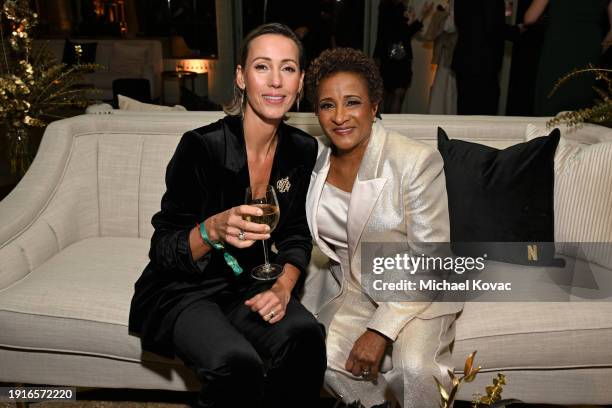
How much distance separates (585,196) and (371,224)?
846 mm

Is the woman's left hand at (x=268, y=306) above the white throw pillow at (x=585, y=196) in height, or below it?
below

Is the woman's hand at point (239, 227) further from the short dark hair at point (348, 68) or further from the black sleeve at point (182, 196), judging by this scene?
the short dark hair at point (348, 68)

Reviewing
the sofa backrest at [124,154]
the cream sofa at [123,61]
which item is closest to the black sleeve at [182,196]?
the sofa backrest at [124,154]

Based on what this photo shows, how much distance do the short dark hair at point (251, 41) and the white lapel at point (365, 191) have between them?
0.35 m

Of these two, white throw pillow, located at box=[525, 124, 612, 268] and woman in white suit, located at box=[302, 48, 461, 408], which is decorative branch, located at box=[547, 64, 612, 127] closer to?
white throw pillow, located at box=[525, 124, 612, 268]

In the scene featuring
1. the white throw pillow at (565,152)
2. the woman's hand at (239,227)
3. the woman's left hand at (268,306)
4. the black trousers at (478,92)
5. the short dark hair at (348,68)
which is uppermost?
the short dark hair at (348,68)

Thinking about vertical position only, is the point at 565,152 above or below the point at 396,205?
above

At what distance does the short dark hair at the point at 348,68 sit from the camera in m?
1.58

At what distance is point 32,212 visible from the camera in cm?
194

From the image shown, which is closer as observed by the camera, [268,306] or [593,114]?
[268,306]

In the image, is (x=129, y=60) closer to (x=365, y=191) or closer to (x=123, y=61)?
(x=123, y=61)

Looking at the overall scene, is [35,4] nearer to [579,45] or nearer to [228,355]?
[579,45]

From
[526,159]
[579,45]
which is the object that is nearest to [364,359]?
[526,159]

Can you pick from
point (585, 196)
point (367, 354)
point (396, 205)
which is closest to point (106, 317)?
point (367, 354)
